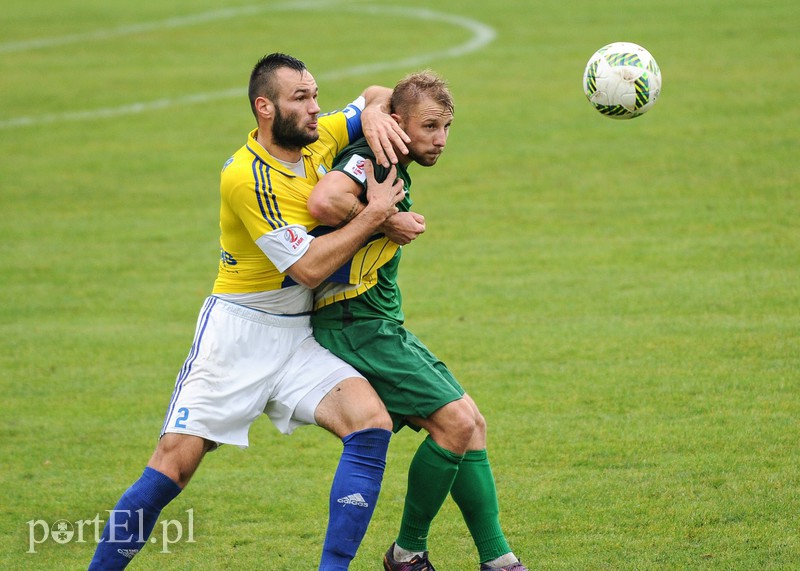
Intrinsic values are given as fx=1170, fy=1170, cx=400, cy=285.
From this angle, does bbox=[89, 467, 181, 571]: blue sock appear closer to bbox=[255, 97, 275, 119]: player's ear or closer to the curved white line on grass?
bbox=[255, 97, 275, 119]: player's ear

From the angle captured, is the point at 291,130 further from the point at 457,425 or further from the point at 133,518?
the point at 133,518

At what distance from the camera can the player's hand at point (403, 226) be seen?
5527mm

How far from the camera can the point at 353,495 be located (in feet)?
17.5

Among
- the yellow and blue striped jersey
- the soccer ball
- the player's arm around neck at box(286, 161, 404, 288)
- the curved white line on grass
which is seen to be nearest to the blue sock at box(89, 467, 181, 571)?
the yellow and blue striped jersey

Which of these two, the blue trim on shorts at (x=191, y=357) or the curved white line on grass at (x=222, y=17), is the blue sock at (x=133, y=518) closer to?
the blue trim on shorts at (x=191, y=357)

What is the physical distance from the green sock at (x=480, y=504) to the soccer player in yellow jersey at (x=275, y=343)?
507mm

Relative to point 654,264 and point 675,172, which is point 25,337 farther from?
point 675,172

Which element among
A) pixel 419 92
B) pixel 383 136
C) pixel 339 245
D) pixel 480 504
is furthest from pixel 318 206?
pixel 480 504

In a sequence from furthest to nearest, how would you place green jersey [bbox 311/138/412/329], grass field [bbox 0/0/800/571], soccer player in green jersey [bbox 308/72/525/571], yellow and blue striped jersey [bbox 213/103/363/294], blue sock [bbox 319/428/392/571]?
grass field [bbox 0/0/800/571]
green jersey [bbox 311/138/412/329]
soccer player in green jersey [bbox 308/72/525/571]
yellow and blue striped jersey [bbox 213/103/363/294]
blue sock [bbox 319/428/392/571]

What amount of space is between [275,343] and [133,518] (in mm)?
1045

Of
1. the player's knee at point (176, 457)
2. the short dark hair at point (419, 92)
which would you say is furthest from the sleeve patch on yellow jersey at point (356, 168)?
the player's knee at point (176, 457)

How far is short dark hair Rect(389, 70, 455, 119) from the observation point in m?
5.70

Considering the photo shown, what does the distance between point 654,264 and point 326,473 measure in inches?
209

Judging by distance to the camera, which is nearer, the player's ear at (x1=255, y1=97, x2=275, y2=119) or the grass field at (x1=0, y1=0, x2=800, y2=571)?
the player's ear at (x1=255, y1=97, x2=275, y2=119)
